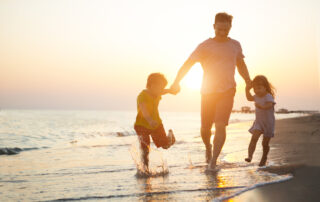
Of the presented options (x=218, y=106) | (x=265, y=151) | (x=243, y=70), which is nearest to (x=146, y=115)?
(x=218, y=106)

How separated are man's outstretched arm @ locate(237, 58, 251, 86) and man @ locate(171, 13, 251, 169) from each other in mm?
227

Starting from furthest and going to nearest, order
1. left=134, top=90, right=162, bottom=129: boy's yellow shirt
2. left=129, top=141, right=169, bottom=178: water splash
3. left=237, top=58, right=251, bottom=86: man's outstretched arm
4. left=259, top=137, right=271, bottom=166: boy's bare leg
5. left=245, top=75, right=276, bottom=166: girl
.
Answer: left=245, top=75, right=276, bottom=166: girl, left=237, top=58, right=251, bottom=86: man's outstretched arm, left=259, top=137, right=271, bottom=166: boy's bare leg, left=134, top=90, right=162, bottom=129: boy's yellow shirt, left=129, top=141, right=169, bottom=178: water splash

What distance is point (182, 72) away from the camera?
492 cm

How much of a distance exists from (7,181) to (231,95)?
3456 millimetres

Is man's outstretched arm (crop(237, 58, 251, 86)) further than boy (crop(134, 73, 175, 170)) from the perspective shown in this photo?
Yes

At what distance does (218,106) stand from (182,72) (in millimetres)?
768

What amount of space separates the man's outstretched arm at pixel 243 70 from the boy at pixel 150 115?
1.22 meters

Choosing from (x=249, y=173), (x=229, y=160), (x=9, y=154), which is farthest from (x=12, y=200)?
(x=9, y=154)

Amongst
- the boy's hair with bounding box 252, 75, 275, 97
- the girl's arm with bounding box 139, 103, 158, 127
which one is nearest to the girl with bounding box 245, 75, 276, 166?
the boy's hair with bounding box 252, 75, 275, 97

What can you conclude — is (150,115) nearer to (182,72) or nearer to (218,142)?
(182,72)

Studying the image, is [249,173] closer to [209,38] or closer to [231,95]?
[231,95]

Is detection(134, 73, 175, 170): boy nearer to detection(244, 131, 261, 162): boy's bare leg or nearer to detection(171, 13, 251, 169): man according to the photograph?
detection(171, 13, 251, 169): man

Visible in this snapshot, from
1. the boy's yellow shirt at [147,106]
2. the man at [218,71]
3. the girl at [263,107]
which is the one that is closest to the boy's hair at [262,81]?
the girl at [263,107]

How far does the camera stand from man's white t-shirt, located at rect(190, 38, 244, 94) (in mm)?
4691
